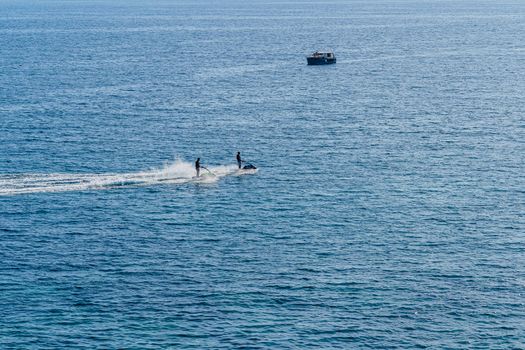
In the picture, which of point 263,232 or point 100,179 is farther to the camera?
point 100,179

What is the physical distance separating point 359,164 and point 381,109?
48.6 m

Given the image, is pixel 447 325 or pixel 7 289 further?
pixel 7 289

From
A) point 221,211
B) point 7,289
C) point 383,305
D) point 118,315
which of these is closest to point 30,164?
point 221,211

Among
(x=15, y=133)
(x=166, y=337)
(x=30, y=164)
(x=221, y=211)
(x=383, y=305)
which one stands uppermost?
(x=15, y=133)

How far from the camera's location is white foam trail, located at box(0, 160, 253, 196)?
120 metres

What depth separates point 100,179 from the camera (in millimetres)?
124062

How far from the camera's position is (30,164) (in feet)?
428

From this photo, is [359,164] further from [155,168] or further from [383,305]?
[383,305]

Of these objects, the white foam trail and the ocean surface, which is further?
the white foam trail

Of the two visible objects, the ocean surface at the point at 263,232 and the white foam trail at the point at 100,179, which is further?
the white foam trail at the point at 100,179

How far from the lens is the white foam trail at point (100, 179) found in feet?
394

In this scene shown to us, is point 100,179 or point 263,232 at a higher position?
point 100,179

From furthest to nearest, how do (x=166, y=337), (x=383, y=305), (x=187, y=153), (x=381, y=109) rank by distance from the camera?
(x=381, y=109)
(x=187, y=153)
(x=383, y=305)
(x=166, y=337)

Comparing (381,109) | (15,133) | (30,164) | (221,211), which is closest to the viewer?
(221,211)
